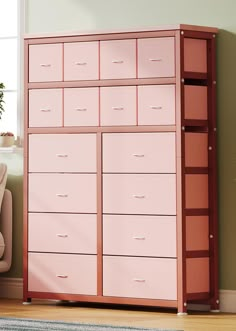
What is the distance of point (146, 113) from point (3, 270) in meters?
1.55

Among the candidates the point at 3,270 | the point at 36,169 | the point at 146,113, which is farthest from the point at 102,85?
the point at 3,270

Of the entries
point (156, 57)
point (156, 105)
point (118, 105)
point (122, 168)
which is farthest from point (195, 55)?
point (122, 168)

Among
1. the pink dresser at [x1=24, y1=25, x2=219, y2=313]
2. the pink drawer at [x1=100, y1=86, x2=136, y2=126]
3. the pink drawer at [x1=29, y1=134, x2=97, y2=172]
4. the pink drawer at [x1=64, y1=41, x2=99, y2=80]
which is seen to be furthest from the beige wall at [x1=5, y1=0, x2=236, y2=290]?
the pink drawer at [x1=29, y1=134, x2=97, y2=172]

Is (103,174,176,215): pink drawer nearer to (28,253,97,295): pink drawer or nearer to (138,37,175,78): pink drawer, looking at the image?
(28,253,97,295): pink drawer

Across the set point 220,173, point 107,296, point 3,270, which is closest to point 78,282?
point 107,296

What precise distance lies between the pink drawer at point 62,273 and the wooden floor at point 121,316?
126 mm

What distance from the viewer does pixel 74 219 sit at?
18.5ft

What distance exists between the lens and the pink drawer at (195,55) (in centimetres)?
545

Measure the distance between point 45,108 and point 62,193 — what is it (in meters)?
0.56

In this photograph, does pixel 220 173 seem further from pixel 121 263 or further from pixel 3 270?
pixel 3 270

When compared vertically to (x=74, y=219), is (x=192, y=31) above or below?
above

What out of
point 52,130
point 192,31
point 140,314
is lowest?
point 140,314

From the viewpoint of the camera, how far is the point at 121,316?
535 centimetres

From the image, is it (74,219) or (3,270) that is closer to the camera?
(74,219)
